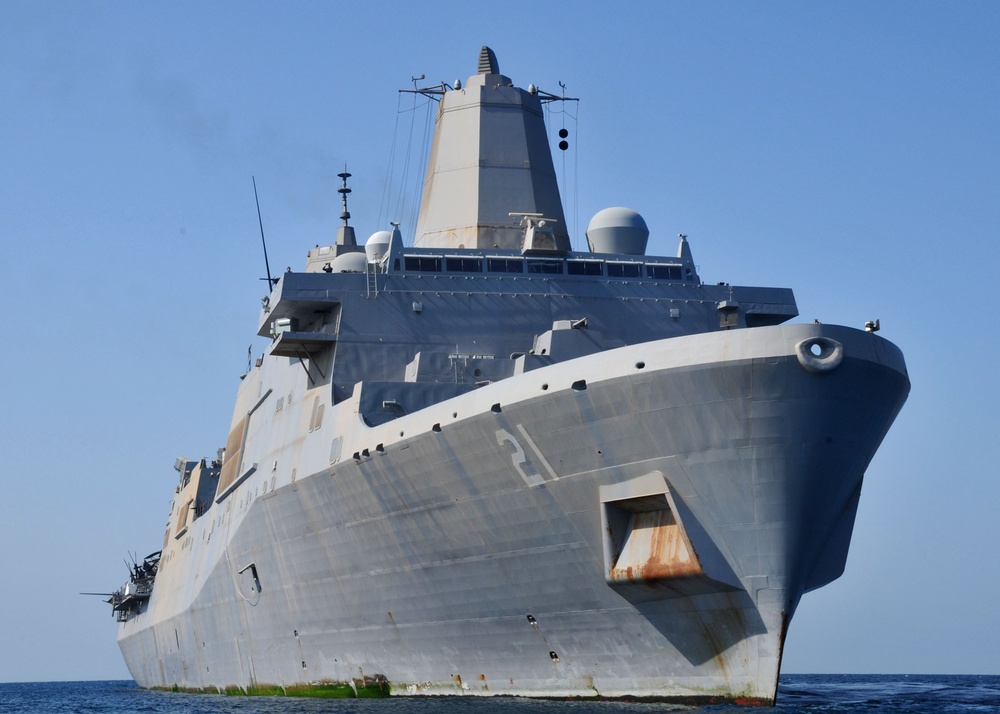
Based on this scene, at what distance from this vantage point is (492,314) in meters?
23.2

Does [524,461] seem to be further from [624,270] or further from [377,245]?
[377,245]

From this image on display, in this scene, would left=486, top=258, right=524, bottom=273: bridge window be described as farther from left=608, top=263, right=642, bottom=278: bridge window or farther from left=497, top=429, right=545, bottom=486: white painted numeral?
left=497, top=429, right=545, bottom=486: white painted numeral

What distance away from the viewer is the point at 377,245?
84.8 feet

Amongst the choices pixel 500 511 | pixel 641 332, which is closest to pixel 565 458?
pixel 500 511

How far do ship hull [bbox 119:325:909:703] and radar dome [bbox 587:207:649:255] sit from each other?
7.31 m

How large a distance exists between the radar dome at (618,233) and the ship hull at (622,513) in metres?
7.31

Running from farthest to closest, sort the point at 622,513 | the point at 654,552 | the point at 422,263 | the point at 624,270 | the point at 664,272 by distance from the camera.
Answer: the point at 664,272
the point at 624,270
the point at 422,263
the point at 622,513
the point at 654,552

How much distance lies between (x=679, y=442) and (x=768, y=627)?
267 centimetres

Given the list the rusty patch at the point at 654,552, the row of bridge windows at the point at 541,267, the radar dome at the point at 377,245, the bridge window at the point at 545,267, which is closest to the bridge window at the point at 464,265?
the row of bridge windows at the point at 541,267

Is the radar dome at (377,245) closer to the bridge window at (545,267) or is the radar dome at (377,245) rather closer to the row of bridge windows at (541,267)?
the row of bridge windows at (541,267)

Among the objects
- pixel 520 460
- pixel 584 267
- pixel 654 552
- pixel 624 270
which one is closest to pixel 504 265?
pixel 584 267

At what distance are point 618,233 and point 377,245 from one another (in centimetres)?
511

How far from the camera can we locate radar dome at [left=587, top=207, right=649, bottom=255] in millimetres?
25406

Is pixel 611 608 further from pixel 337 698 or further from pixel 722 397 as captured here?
pixel 337 698
